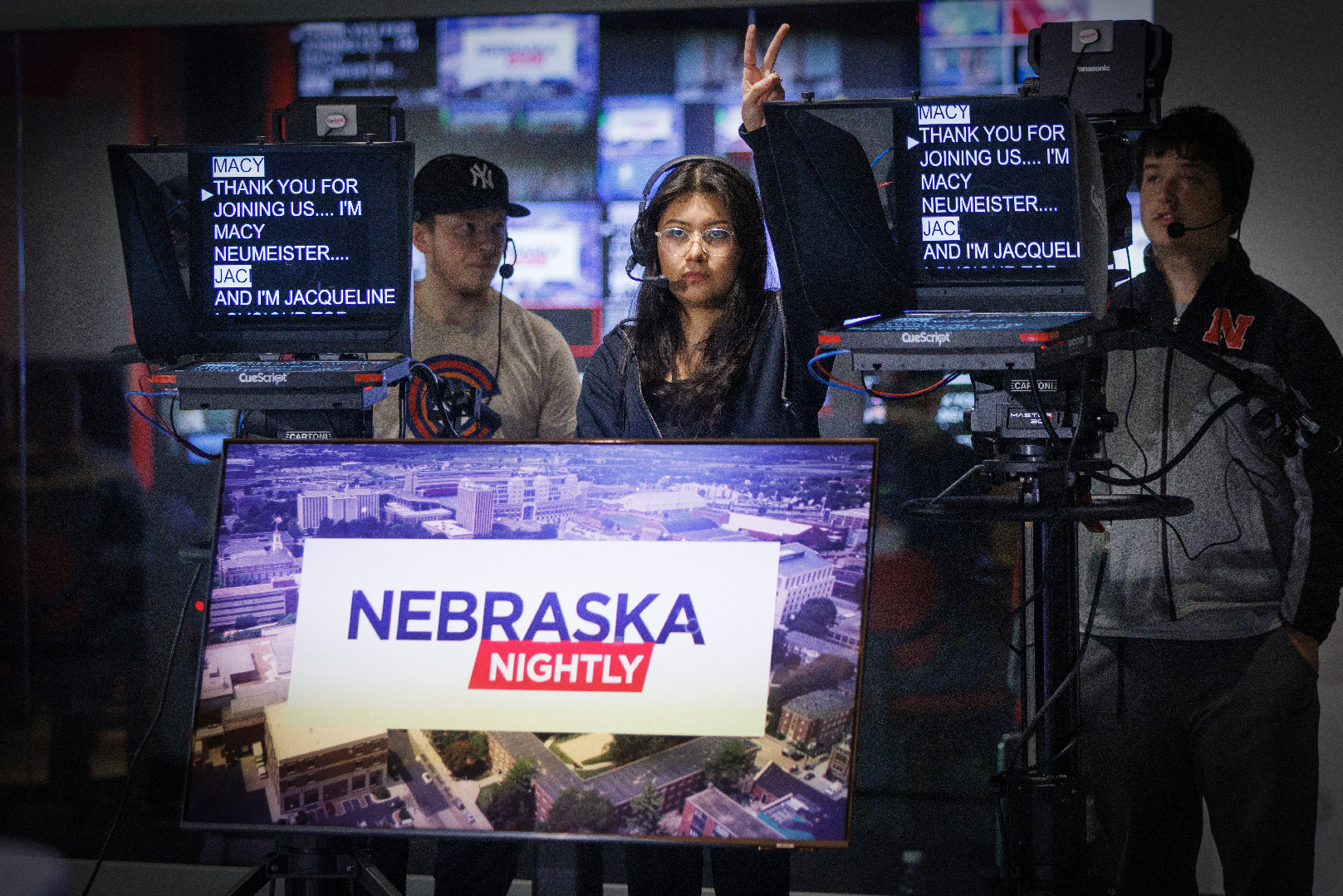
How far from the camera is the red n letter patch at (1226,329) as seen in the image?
2.80 meters

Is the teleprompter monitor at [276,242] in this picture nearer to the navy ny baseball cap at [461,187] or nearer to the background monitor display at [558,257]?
the navy ny baseball cap at [461,187]

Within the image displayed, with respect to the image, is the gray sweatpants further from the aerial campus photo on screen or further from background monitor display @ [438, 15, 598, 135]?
background monitor display @ [438, 15, 598, 135]

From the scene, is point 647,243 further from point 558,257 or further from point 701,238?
point 558,257

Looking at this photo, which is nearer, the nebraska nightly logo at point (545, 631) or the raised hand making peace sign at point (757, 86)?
the nebraska nightly logo at point (545, 631)

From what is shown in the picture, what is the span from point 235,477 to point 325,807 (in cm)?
47

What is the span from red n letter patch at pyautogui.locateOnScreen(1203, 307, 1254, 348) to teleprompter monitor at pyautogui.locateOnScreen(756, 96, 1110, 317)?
97cm

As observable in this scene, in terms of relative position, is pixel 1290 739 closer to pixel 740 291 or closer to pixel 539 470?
pixel 740 291

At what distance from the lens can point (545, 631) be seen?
150 cm

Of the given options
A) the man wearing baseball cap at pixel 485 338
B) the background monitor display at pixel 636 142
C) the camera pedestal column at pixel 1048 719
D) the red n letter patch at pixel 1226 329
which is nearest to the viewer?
the camera pedestal column at pixel 1048 719

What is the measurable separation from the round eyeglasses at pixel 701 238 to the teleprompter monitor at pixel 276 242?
564 millimetres

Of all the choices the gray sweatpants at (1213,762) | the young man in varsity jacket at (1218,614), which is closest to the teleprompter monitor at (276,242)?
the young man in varsity jacket at (1218,614)

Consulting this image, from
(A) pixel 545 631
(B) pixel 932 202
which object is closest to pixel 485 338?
(B) pixel 932 202

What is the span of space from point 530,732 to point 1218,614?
184 cm

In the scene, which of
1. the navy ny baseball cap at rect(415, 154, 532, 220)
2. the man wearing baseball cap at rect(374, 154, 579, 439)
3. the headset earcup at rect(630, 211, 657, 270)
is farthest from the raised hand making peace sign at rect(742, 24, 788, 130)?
the man wearing baseball cap at rect(374, 154, 579, 439)
